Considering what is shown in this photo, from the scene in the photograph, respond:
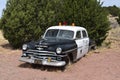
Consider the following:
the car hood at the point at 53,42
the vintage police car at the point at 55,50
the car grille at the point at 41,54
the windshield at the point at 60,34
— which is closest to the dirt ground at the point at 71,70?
the vintage police car at the point at 55,50

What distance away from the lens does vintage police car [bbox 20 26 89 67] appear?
11133 mm

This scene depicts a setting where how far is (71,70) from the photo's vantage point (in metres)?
11.7

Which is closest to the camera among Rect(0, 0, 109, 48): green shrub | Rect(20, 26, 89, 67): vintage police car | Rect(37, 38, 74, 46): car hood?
Rect(20, 26, 89, 67): vintage police car

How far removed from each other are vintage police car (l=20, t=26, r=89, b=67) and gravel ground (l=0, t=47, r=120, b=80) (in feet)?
1.32

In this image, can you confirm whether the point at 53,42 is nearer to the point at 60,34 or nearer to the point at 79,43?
the point at 60,34

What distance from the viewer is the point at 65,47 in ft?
37.4

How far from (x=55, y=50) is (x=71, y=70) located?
3.72ft

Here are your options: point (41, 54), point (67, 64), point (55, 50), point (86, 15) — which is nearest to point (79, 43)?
point (67, 64)

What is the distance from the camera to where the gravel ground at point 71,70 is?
10.2m

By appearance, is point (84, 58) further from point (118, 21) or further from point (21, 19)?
point (118, 21)

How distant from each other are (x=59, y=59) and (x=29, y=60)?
117 cm

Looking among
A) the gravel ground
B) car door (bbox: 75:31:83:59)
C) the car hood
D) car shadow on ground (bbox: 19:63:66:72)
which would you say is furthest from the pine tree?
car shadow on ground (bbox: 19:63:66:72)

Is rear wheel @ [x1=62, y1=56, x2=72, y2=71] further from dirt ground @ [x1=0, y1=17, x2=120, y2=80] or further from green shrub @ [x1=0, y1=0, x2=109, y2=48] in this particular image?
green shrub @ [x1=0, y1=0, x2=109, y2=48]

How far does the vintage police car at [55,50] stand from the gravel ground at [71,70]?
1.32ft
